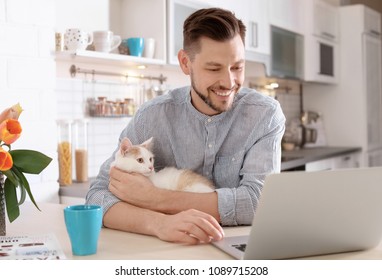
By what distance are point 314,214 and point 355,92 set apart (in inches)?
154

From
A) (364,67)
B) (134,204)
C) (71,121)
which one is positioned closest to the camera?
(134,204)

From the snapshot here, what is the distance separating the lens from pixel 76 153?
263 cm

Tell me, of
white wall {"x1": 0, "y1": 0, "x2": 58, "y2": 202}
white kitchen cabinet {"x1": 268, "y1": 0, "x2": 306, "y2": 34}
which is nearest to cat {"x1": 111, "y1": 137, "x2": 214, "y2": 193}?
white wall {"x1": 0, "y1": 0, "x2": 58, "y2": 202}

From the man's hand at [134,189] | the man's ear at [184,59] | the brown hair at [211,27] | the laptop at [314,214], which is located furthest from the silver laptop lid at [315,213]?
the man's ear at [184,59]

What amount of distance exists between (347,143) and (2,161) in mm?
4023

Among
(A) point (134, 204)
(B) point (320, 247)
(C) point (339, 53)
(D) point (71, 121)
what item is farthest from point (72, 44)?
(C) point (339, 53)

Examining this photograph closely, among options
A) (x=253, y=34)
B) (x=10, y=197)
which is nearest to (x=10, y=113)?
(x=10, y=197)

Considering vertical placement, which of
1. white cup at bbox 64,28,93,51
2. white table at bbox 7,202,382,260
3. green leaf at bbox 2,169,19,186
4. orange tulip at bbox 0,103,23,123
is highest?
white cup at bbox 64,28,93,51

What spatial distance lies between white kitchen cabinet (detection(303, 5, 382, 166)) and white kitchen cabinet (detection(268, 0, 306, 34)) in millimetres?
644

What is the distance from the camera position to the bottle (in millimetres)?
2625

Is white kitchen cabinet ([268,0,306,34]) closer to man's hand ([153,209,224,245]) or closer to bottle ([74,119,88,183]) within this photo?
bottle ([74,119,88,183])

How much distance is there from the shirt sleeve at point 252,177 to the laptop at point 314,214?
0.94ft

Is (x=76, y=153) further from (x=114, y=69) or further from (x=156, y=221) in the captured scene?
(x=156, y=221)

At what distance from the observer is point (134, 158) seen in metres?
1.41
